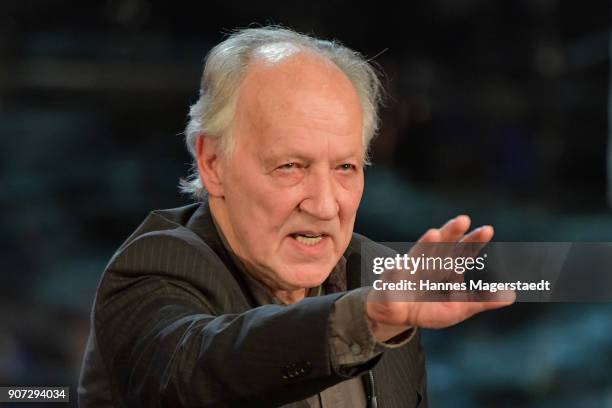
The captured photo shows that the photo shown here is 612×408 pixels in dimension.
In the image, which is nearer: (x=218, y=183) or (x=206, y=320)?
(x=206, y=320)

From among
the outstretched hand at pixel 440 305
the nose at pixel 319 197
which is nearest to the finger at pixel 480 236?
the outstretched hand at pixel 440 305

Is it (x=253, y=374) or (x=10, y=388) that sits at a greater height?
(x=253, y=374)

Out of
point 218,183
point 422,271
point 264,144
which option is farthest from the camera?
point 218,183

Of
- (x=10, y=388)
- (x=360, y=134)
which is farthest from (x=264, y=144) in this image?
(x=10, y=388)

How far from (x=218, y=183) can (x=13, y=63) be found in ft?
5.23

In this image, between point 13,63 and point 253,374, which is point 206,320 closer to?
point 253,374

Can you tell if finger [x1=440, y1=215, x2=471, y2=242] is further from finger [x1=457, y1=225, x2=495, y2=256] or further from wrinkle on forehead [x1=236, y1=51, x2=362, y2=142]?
wrinkle on forehead [x1=236, y1=51, x2=362, y2=142]

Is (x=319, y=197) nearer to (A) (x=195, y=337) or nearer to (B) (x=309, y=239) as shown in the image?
(B) (x=309, y=239)

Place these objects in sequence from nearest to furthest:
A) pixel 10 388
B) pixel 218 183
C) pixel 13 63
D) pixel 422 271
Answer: pixel 422 271 < pixel 218 183 < pixel 10 388 < pixel 13 63

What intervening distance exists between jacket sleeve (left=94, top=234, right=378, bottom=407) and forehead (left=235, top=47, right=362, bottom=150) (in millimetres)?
176

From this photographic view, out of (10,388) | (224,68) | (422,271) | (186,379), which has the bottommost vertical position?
(10,388)

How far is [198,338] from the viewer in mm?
917

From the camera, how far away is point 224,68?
125cm

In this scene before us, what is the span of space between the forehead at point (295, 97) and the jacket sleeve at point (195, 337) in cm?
18
